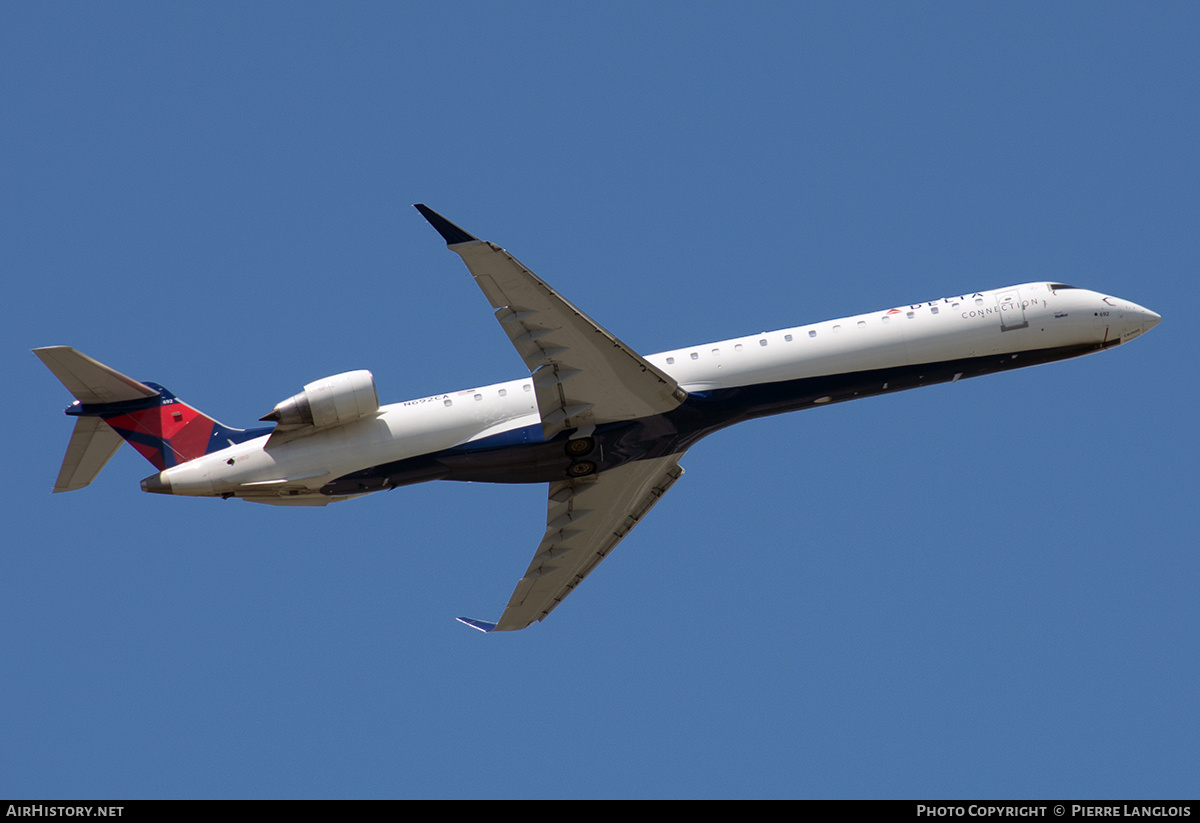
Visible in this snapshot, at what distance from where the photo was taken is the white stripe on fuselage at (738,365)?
29.2 meters

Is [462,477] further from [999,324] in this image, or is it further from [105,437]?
[999,324]

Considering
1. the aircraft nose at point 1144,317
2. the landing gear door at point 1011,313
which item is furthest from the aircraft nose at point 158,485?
the aircraft nose at point 1144,317

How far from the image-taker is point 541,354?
28.3 metres

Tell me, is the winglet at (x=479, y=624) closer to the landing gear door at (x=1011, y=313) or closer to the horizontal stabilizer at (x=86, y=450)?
the horizontal stabilizer at (x=86, y=450)

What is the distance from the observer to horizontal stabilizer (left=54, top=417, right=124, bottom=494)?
1181 inches

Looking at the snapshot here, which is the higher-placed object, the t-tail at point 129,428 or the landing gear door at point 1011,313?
the landing gear door at point 1011,313

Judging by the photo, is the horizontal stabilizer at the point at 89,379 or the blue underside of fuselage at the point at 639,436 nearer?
the horizontal stabilizer at the point at 89,379

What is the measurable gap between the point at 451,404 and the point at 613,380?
4.06 meters

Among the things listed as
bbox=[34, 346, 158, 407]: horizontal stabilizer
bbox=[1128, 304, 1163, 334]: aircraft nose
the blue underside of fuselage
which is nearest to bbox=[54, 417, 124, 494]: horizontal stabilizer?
bbox=[34, 346, 158, 407]: horizontal stabilizer

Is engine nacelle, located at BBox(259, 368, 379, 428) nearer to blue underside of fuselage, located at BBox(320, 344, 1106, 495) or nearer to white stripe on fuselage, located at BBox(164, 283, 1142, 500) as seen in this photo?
white stripe on fuselage, located at BBox(164, 283, 1142, 500)

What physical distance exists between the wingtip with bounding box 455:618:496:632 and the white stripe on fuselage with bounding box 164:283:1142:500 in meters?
7.52

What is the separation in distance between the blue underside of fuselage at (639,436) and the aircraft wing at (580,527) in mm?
1070

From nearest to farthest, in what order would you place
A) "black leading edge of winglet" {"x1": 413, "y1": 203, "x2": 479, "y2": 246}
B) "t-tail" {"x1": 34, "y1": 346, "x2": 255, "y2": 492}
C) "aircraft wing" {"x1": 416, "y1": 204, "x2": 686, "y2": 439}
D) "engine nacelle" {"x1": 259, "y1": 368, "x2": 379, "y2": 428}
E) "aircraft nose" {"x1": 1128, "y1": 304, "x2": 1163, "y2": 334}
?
1. "black leading edge of winglet" {"x1": 413, "y1": 203, "x2": 479, "y2": 246}
2. "aircraft wing" {"x1": 416, "y1": 204, "x2": 686, "y2": 439}
3. "engine nacelle" {"x1": 259, "y1": 368, "x2": 379, "y2": 428}
4. "t-tail" {"x1": 34, "y1": 346, "x2": 255, "y2": 492}
5. "aircraft nose" {"x1": 1128, "y1": 304, "x2": 1163, "y2": 334}
